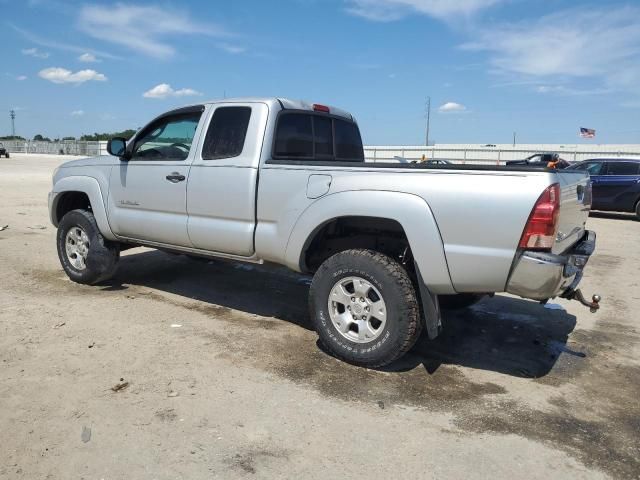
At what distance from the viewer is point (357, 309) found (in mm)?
4062

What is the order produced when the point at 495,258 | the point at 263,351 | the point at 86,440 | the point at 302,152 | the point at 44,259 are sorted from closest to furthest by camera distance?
1. the point at 86,440
2. the point at 495,258
3. the point at 263,351
4. the point at 302,152
5. the point at 44,259

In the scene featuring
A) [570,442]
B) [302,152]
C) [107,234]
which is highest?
[302,152]

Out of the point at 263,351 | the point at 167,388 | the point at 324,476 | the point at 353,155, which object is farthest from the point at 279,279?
the point at 324,476

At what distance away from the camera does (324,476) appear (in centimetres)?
271

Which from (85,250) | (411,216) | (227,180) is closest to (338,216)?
(411,216)

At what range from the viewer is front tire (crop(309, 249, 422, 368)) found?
382 cm

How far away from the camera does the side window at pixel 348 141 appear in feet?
18.4

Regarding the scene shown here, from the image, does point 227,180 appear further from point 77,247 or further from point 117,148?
point 77,247

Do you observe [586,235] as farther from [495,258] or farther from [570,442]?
[570,442]

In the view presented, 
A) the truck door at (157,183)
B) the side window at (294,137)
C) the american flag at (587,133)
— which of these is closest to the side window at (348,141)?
the side window at (294,137)

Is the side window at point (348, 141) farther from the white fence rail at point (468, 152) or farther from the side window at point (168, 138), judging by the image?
the white fence rail at point (468, 152)

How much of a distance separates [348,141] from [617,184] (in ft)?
37.7

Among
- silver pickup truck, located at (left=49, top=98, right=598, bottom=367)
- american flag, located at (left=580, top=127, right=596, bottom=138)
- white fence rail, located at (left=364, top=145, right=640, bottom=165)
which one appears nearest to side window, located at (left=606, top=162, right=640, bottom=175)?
silver pickup truck, located at (left=49, top=98, right=598, bottom=367)

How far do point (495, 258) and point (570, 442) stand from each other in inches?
45.7
